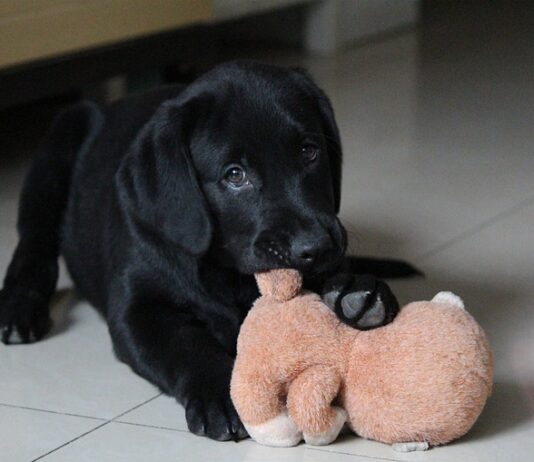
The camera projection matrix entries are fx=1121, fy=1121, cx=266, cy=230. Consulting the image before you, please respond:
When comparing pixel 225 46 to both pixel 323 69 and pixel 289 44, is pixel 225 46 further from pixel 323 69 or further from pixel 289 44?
pixel 323 69

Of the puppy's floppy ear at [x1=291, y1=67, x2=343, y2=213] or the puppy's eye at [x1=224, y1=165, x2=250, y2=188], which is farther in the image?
the puppy's floppy ear at [x1=291, y1=67, x2=343, y2=213]

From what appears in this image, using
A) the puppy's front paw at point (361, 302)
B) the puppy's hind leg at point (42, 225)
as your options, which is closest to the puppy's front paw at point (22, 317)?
the puppy's hind leg at point (42, 225)

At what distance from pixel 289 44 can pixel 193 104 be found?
4801 mm

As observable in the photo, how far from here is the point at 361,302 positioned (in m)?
1.94

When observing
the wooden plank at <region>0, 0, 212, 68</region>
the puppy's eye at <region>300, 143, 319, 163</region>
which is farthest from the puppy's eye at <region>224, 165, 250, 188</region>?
the wooden plank at <region>0, 0, 212, 68</region>

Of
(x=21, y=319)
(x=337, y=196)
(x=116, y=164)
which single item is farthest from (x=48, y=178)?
(x=337, y=196)

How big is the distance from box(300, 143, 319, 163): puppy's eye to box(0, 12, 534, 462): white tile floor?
1.82 feet

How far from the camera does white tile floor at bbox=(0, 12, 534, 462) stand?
2.02 m

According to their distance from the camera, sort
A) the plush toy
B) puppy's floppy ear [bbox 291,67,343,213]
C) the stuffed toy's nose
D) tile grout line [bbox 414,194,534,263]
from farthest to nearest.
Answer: tile grout line [bbox 414,194,534,263] → puppy's floppy ear [bbox 291,67,343,213] → the stuffed toy's nose → the plush toy

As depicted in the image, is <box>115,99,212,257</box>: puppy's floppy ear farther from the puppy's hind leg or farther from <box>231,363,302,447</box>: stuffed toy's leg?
the puppy's hind leg

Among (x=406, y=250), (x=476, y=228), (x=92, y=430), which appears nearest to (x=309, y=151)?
(x=92, y=430)

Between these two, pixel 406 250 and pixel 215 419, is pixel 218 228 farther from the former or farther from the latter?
pixel 406 250

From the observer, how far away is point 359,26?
278 inches

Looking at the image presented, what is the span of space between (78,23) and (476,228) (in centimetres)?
175
